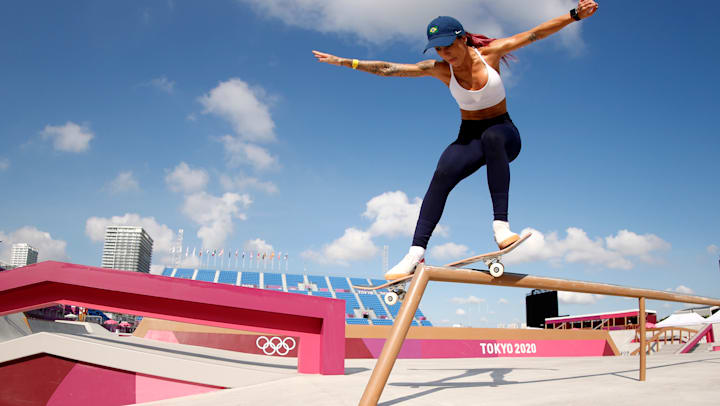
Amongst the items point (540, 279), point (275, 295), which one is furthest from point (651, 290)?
point (275, 295)

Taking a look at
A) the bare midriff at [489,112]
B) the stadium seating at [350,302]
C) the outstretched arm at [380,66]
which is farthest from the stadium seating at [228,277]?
the bare midriff at [489,112]

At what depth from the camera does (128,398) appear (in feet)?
20.0

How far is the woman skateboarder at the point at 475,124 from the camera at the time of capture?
3328 millimetres

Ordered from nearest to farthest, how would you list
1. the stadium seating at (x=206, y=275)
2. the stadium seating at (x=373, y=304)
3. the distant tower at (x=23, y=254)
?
1. the stadium seating at (x=373, y=304)
2. the stadium seating at (x=206, y=275)
3. the distant tower at (x=23, y=254)

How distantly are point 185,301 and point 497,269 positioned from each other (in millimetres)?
5002

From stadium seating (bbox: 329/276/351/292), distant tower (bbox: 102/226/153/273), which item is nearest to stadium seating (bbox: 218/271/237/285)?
stadium seating (bbox: 329/276/351/292)

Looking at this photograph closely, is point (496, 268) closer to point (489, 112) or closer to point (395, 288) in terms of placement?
point (395, 288)

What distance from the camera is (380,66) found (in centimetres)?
376

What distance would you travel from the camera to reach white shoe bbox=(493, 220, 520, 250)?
3283 mm

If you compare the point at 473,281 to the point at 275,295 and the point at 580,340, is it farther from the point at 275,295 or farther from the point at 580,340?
the point at 580,340

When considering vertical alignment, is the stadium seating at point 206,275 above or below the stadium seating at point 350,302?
above

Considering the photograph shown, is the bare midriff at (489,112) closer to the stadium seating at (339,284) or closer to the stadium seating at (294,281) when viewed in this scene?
the stadium seating at (294,281)

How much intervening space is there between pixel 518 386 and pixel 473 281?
1.35 metres

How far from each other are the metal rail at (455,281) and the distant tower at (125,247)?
17920cm
